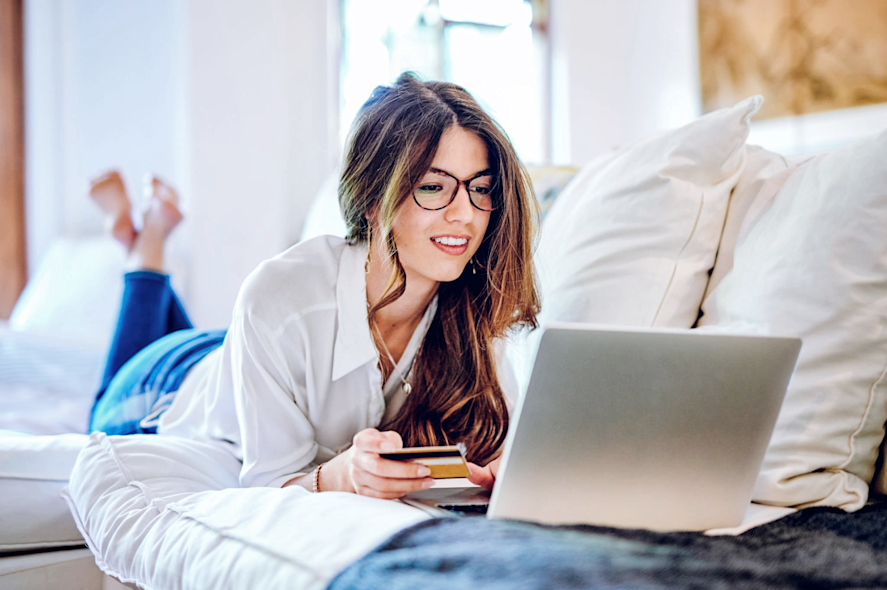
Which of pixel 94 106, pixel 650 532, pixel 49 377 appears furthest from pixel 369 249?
pixel 94 106

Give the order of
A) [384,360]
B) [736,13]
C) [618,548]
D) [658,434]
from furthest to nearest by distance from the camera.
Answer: [736,13], [384,360], [658,434], [618,548]

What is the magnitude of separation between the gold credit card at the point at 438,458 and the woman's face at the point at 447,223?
0.32 m

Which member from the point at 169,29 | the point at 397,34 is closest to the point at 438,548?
the point at 169,29

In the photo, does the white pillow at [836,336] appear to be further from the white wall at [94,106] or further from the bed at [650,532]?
the white wall at [94,106]

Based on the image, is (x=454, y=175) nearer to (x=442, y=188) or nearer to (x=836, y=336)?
(x=442, y=188)

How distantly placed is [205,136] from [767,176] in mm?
2053

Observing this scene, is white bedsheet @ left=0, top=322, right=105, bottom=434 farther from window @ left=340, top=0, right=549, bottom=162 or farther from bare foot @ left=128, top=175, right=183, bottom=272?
window @ left=340, top=0, right=549, bottom=162

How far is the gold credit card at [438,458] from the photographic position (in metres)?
0.67

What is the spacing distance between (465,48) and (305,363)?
2956 millimetres

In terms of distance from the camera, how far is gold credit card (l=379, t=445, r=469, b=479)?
0.67m

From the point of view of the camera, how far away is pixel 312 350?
0.98m

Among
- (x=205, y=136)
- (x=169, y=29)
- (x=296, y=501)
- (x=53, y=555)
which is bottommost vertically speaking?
(x=53, y=555)

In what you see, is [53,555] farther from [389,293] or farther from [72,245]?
[72,245]

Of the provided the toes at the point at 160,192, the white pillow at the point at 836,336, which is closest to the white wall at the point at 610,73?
the toes at the point at 160,192
